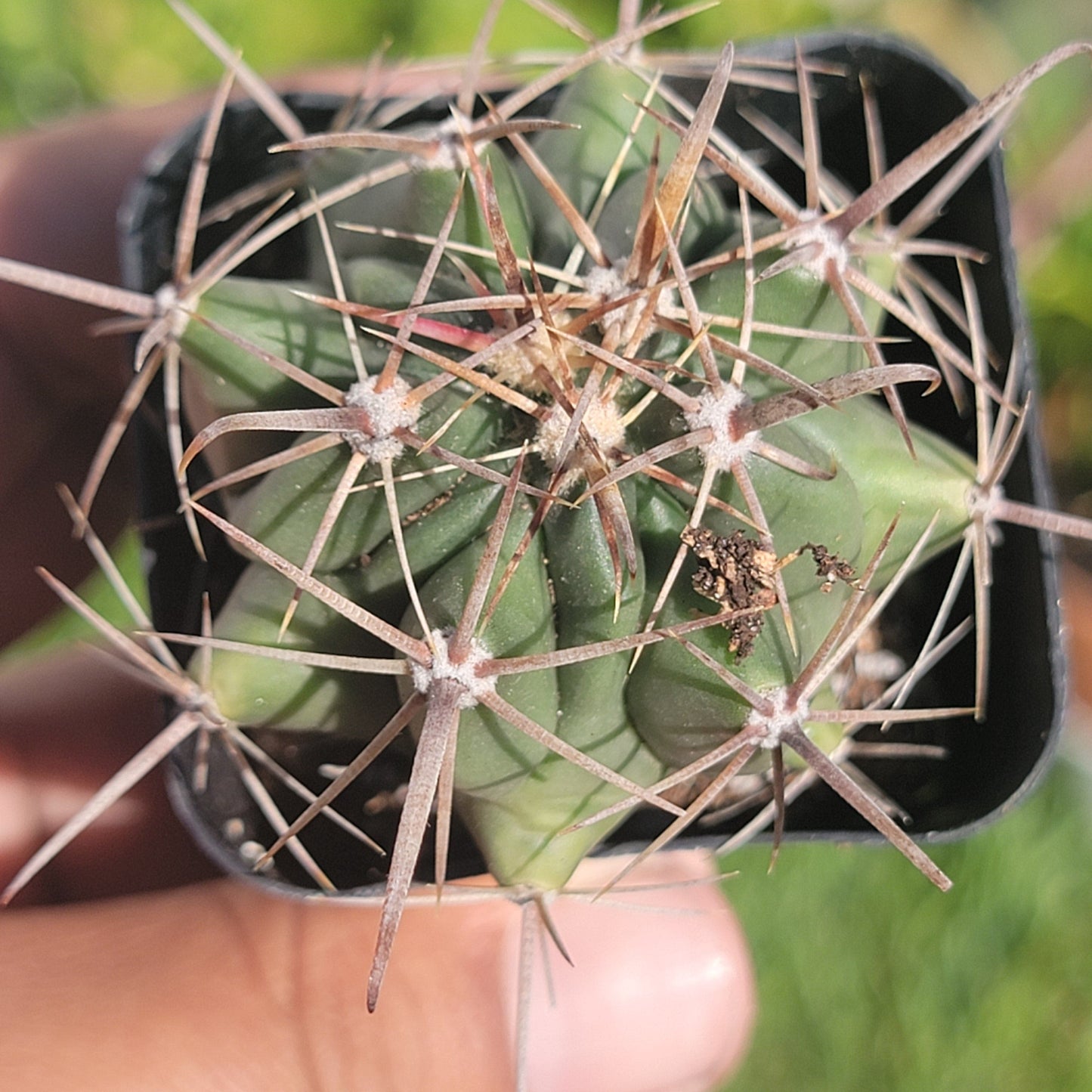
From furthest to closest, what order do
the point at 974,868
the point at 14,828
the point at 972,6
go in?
1. the point at 972,6
2. the point at 974,868
3. the point at 14,828

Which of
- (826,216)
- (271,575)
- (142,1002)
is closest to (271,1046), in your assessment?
(142,1002)

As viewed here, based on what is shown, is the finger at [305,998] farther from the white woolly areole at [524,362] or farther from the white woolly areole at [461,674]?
the white woolly areole at [524,362]

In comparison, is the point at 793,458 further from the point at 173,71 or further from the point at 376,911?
the point at 173,71

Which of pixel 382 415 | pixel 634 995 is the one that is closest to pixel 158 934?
pixel 634 995

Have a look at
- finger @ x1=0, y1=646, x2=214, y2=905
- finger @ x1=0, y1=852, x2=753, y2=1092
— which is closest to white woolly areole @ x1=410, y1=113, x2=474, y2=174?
finger @ x1=0, y1=852, x2=753, y2=1092

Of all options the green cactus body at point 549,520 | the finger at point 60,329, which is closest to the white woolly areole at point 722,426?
the green cactus body at point 549,520

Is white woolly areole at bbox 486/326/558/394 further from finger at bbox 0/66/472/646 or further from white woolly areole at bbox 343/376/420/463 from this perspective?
finger at bbox 0/66/472/646
